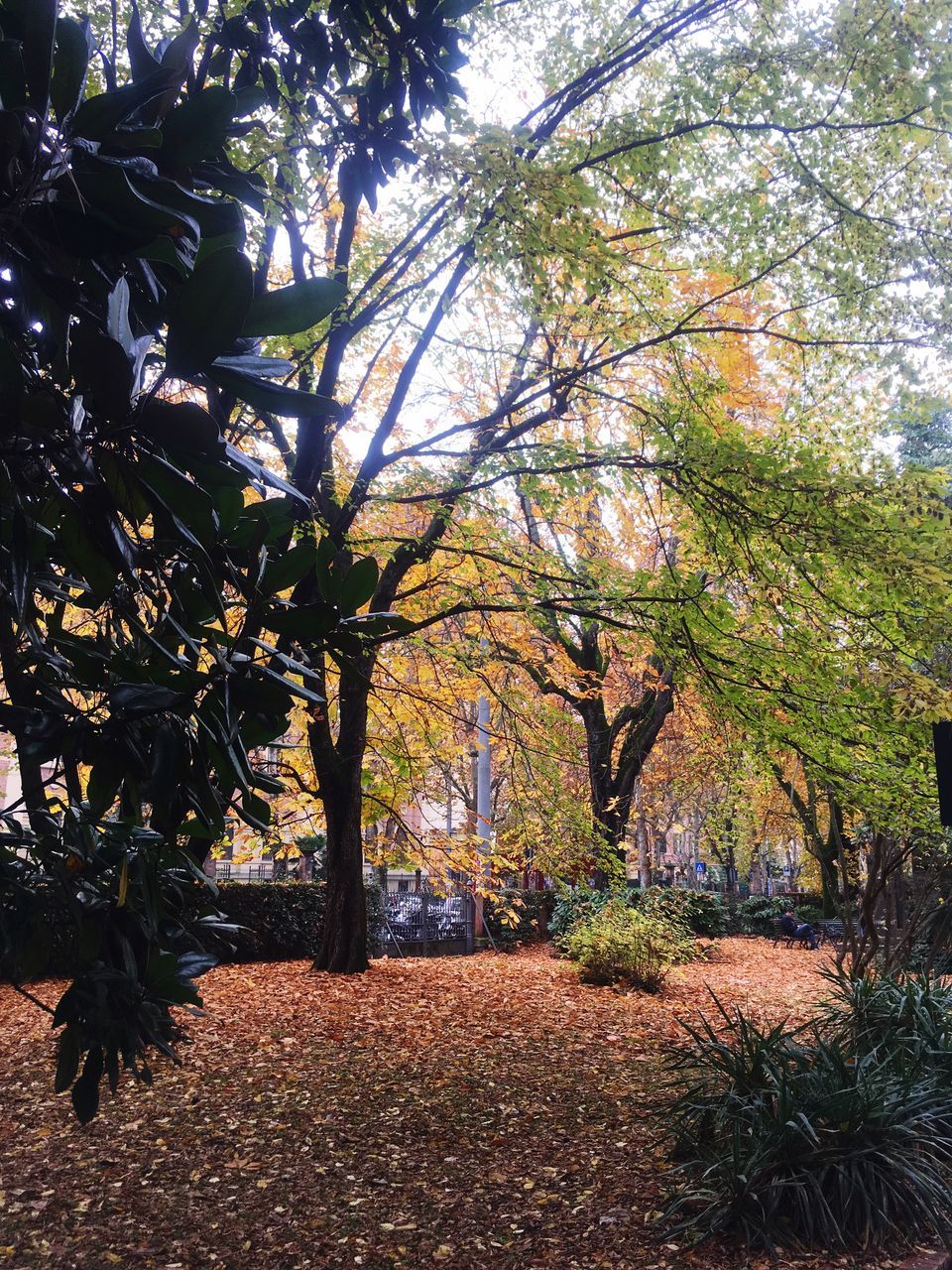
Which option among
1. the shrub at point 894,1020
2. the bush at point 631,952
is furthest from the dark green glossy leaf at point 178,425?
the bush at point 631,952

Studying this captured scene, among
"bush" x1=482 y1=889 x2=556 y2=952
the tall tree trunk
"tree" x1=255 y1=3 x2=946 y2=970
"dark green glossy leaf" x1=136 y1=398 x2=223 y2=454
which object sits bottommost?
"bush" x1=482 y1=889 x2=556 y2=952

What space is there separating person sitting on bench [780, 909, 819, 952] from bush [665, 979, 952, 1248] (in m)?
14.7

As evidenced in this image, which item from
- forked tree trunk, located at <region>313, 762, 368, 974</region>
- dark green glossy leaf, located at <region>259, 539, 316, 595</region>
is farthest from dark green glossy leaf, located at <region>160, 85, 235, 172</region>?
forked tree trunk, located at <region>313, 762, 368, 974</region>

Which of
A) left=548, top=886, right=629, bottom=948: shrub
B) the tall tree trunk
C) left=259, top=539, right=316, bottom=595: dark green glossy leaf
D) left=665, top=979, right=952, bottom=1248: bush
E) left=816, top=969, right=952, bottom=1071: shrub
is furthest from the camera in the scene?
left=548, top=886, right=629, bottom=948: shrub

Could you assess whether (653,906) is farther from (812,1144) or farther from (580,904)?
(812,1144)

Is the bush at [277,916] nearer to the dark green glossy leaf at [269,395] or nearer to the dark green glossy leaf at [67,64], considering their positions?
the dark green glossy leaf at [269,395]

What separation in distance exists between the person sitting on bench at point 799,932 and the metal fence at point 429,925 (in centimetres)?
720

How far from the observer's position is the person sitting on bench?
18.9 meters

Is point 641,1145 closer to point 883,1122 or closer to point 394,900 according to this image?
point 883,1122

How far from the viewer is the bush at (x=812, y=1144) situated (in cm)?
390

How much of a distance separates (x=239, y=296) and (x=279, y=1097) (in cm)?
611

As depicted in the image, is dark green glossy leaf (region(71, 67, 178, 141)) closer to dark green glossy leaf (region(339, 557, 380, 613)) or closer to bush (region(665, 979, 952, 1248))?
dark green glossy leaf (region(339, 557, 380, 613))

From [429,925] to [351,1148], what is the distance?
36.9 ft

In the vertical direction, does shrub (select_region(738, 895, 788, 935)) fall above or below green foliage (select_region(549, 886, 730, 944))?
below
